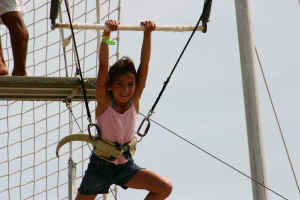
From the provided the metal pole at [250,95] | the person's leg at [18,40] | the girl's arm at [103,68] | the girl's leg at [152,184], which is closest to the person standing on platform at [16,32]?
the person's leg at [18,40]

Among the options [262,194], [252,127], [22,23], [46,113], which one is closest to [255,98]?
[252,127]

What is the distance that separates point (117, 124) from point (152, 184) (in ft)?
1.47

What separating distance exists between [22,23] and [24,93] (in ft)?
1.90

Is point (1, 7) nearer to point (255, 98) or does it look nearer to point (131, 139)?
point (131, 139)

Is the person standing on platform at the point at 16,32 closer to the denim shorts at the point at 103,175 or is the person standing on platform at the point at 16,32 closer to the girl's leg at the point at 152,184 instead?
the denim shorts at the point at 103,175

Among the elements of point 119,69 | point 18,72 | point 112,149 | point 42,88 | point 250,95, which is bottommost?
point 112,149

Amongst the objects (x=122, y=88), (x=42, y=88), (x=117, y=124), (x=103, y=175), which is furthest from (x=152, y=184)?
(x=42, y=88)

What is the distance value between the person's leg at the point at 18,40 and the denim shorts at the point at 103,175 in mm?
1019

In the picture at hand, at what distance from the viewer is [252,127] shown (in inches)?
306

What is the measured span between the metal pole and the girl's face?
144 centimetres

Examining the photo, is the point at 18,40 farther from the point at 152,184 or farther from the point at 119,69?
the point at 152,184

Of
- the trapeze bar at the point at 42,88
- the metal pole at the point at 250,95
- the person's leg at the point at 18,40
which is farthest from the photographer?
the metal pole at the point at 250,95

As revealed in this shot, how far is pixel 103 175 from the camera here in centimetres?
668

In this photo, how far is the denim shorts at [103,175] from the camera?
6.65m
